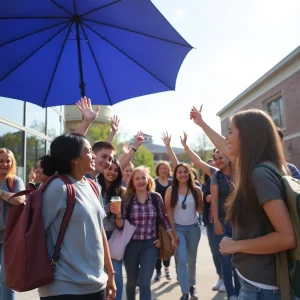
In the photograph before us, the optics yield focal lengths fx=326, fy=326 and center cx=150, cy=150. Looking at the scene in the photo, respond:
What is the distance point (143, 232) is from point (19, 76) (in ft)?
7.54

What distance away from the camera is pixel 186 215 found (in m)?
5.05

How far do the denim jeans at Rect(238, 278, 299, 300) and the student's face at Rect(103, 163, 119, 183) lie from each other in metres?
2.38

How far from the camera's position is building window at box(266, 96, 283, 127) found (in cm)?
1991

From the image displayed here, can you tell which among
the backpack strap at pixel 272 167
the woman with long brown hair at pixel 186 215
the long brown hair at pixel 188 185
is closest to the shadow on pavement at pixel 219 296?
the woman with long brown hair at pixel 186 215

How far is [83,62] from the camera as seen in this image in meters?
3.72

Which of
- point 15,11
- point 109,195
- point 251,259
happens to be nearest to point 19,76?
point 15,11

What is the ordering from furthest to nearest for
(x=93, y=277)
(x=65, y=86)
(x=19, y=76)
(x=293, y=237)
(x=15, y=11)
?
(x=65, y=86)
(x=19, y=76)
(x=15, y=11)
(x=93, y=277)
(x=293, y=237)

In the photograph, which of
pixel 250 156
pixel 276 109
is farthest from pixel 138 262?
pixel 276 109

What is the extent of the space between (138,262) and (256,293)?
236 cm

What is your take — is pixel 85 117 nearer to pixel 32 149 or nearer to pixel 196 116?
pixel 196 116

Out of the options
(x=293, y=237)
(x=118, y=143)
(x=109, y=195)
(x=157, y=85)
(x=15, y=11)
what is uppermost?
(x=118, y=143)

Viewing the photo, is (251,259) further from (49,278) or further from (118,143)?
(118,143)

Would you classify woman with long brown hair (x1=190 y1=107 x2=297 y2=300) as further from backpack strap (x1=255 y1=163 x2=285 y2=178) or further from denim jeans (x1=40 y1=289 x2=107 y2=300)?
denim jeans (x1=40 y1=289 x2=107 y2=300)

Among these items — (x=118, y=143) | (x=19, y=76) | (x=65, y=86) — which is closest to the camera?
(x=19, y=76)
